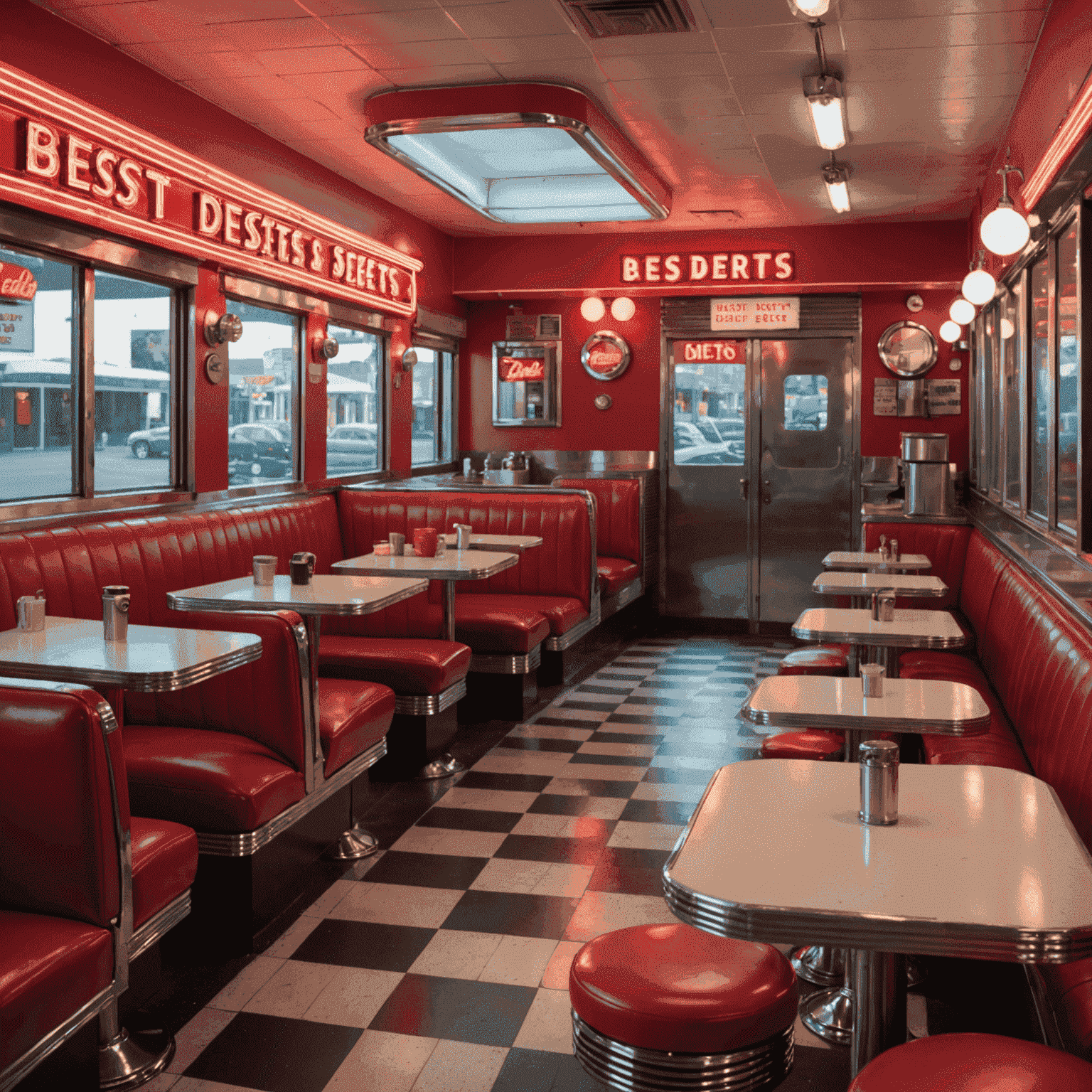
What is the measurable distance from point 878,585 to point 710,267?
445 cm

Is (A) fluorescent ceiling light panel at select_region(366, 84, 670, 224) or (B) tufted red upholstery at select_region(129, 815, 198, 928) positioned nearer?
(B) tufted red upholstery at select_region(129, 815, 198, 928)

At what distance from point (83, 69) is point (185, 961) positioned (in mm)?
3647

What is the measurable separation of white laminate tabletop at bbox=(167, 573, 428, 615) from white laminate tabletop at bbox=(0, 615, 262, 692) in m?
0.52

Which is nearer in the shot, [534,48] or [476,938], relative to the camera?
[476,938]

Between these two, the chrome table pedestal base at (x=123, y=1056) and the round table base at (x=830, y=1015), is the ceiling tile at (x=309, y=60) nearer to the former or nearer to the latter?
the chrome table pedestal base at (x=123, y=1056)

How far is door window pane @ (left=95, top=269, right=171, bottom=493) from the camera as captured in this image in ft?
16.4

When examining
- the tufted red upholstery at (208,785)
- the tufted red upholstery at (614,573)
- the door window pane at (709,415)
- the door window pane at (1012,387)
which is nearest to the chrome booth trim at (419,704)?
the tufted red upholstery at (208,785)

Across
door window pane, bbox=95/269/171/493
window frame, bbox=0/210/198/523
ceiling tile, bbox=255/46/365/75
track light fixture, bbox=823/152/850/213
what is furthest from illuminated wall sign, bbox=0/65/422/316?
track light fixture, bbox=823/152/850/213

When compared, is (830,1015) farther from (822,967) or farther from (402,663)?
(402,663)

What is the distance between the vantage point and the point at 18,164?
162 inches

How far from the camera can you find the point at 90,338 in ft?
15.8

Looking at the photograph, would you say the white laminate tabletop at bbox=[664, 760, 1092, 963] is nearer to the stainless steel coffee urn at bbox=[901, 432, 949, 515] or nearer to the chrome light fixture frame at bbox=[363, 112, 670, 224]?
the chrome light fixture frame at bbox=[363, 112, 670, 224]

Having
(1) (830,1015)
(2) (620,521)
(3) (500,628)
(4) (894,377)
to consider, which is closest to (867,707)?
(1) (830,1015)

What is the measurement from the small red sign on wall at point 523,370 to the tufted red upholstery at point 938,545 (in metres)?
3.60
